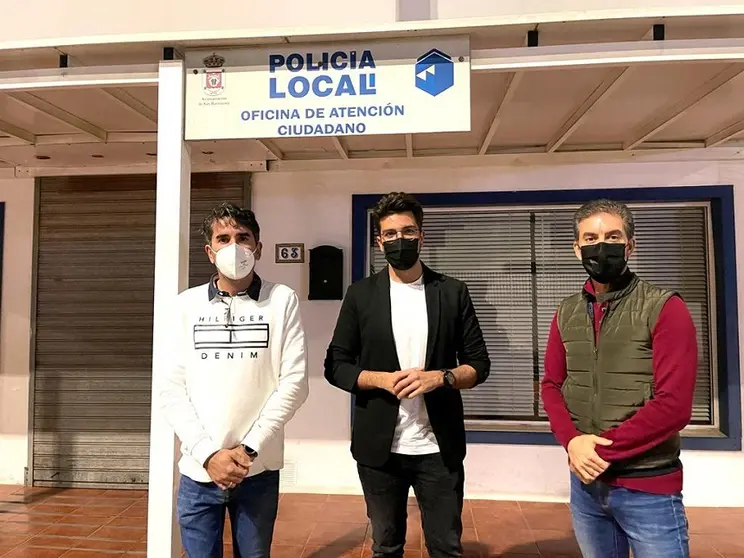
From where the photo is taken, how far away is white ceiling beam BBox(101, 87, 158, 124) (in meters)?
3.14

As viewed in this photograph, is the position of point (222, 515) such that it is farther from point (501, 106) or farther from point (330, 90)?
point (501, 106)

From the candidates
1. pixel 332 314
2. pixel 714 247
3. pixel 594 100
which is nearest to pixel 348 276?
pixel 332 314

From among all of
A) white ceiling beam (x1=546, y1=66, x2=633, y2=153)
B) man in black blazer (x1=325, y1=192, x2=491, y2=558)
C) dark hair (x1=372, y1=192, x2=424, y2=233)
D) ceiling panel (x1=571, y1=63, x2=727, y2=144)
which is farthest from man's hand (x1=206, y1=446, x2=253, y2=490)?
ceiling panel (x1=571, y1=63, x2=727, y2=144)

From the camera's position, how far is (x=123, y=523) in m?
3.79

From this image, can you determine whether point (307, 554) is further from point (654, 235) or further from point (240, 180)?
point (654, 235)

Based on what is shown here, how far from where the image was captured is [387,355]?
2.12 metres

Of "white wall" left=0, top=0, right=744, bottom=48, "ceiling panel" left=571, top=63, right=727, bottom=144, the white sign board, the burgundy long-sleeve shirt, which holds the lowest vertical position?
the burgundy long-sleeve shirt

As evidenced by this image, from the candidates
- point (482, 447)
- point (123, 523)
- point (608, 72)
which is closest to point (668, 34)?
point (608, 72)

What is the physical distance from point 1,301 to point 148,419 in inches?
66.7

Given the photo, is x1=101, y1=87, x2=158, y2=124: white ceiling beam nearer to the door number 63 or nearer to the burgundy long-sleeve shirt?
the door number 63

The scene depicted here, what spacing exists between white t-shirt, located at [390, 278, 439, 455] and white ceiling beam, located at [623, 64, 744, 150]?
2192 millimetres

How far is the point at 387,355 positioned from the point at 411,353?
10cm

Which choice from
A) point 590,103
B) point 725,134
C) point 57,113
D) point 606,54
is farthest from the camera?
point 725,134

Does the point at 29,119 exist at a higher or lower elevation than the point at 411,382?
higher
